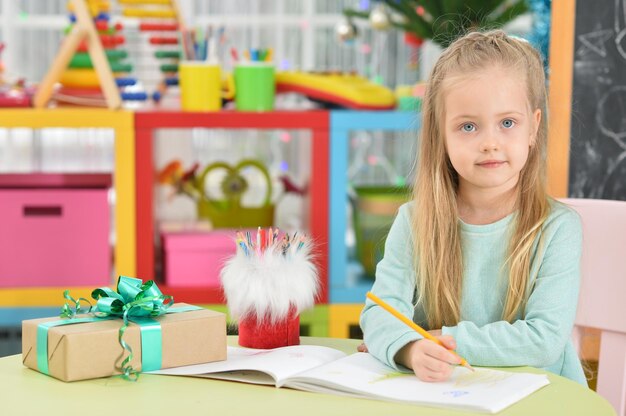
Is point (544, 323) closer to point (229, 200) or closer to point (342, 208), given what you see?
point (342, 208)

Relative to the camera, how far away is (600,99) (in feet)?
7.18

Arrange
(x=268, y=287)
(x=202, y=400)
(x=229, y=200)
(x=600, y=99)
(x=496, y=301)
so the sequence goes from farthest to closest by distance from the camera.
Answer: (x=229, y=200) → (x=600, y=99) → (x=496, y=301) → (x=268, y=287) → (x=202, y=400)

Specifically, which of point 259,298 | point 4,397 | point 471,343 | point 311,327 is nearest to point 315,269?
point 259,298

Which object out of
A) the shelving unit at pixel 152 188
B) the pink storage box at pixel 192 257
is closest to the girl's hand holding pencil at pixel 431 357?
the shelving unit at pixel 152 188

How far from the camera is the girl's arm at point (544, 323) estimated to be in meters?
1.24

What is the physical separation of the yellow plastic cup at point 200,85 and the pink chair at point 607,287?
132cm

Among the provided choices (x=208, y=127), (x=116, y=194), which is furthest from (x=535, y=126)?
(x=116, y=194)

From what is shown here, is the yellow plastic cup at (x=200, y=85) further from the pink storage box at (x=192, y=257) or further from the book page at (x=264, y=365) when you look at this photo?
the book page at (x=264, y=365)

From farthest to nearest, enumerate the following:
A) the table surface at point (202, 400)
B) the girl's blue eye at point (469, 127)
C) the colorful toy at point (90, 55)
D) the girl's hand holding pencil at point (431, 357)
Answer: the colorful toy at point (90, 55), the girl's blue eye at point (469, 127), the girl's hand holding pencil at point (431, 357), the table surface at point (202, 400)

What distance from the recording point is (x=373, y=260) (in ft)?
8.97

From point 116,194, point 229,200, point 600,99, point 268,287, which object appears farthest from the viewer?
point 229,200

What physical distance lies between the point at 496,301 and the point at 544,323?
0.38ft

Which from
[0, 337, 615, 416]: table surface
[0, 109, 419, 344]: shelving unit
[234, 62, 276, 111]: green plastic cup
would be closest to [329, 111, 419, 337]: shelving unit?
[0, 109, 419, 344]: shelving unit

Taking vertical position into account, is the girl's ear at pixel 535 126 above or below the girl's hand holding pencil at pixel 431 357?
above
